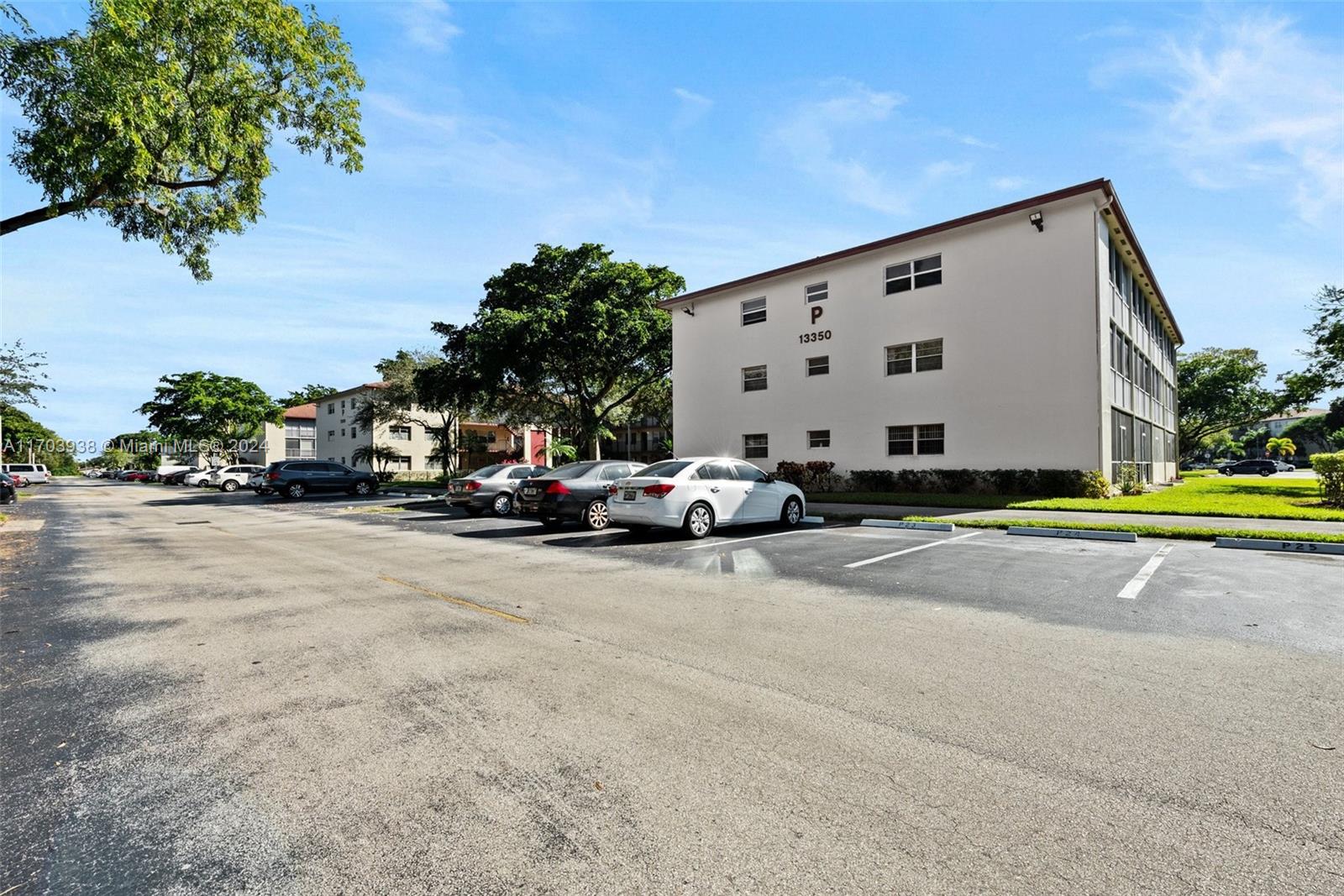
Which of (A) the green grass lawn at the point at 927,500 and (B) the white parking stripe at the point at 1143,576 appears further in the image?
(A) the green grass lawn at the point at 927,500

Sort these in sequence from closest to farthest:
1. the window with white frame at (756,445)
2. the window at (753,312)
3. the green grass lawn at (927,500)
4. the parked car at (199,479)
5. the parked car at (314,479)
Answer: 1. the green grass lawn at (927,500)
2. the window with white frame at (756,445)
3. the window at (753,312)
4. the parked car at (314,479)
5. the parked car at (199,479)

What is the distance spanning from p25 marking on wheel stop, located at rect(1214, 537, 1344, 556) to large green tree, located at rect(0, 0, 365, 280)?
20.4 metres

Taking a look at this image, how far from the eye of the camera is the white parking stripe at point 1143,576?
270 inches

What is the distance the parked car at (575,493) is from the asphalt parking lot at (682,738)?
20.7ft

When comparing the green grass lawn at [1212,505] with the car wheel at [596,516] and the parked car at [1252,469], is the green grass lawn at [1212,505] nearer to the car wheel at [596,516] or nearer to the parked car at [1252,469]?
the car wheel at [596,516]

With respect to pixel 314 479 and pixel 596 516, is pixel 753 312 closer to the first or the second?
pixel 596 516

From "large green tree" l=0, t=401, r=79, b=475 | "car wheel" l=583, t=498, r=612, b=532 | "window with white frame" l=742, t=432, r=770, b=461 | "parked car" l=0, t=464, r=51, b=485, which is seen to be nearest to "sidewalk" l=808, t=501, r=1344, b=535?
"car wheel" l=583, t=498, r=612, b=532

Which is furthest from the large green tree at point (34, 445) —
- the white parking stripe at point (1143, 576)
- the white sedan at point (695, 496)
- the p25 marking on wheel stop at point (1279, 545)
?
the p25 marking on wheel stop at point (1279, 545)

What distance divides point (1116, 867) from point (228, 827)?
3.44 m

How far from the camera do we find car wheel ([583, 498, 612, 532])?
1398cm

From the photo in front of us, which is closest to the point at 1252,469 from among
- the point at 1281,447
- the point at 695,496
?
the point at 1281,447

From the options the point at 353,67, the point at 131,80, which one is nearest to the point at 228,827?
the point at 131,80

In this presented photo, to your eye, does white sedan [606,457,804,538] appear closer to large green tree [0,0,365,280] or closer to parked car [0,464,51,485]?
large green tree [0,0,365,280]

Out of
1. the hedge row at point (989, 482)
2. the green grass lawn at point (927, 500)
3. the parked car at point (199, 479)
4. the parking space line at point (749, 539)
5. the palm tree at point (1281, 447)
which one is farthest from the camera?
the palm tree at point (1281, 447)
